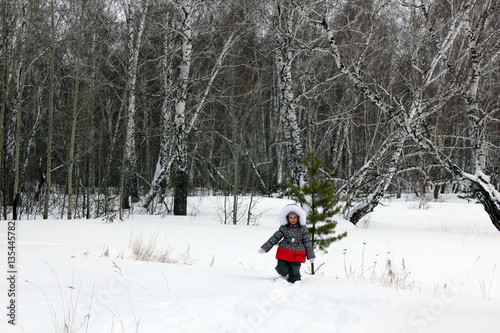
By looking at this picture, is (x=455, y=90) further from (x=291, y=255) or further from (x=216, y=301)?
(x=216, y=301)

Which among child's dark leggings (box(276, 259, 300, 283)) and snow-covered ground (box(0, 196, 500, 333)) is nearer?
snow-covered ground (box(0, 196, 500, 333))

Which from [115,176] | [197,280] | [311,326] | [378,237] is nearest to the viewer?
A: [311,326]

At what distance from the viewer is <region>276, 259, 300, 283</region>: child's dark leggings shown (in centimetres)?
455

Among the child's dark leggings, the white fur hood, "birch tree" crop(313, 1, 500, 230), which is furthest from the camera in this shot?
"birch tree" crop(313, 1, 500, 230)

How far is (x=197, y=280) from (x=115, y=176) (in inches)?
789

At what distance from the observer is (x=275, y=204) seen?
1584cm

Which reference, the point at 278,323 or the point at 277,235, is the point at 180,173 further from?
the point at 278,323

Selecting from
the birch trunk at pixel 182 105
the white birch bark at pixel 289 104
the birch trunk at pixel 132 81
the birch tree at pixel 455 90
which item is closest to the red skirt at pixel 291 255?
the birch tree at pixel 455 90

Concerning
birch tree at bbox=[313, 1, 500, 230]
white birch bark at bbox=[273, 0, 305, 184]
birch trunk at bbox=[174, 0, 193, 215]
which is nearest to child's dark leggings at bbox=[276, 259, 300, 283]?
birch tree at bbox=[313, 1, 500, 230]

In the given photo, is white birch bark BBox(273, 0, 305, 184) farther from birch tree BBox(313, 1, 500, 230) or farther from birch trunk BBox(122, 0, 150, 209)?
birch trunk BBox(122, 0, 150, 209)

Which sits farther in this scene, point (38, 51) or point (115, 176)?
point (115, 176)

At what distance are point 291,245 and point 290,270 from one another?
0.28 meters

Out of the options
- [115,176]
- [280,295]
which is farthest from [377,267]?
[115,176]

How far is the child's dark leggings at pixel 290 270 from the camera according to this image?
4547 mm
